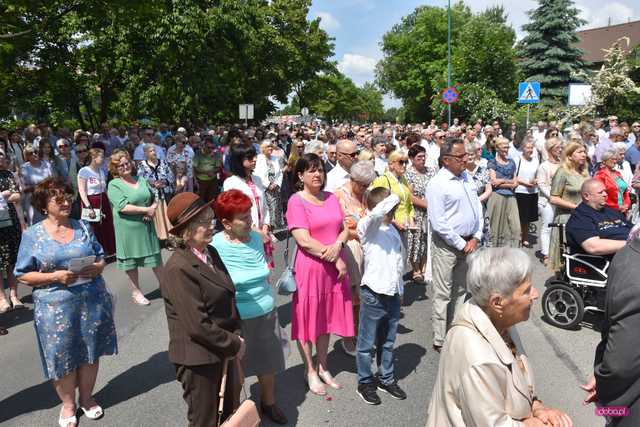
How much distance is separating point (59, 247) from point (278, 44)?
3679 cm

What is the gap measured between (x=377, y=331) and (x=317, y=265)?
28.1 inches

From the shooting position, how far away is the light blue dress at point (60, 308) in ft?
12.5

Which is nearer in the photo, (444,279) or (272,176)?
(444,279)

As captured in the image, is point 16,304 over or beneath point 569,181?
beneath

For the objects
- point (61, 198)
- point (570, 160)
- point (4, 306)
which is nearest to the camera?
point (61, 198)

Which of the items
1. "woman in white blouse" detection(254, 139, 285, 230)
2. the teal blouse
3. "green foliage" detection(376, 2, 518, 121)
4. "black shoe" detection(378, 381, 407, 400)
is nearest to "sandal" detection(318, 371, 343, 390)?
"black shoe" detection(378, 381, 407, 400)

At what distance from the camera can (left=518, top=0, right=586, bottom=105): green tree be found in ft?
111

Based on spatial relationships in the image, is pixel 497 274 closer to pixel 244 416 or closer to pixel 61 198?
pixel 244 416

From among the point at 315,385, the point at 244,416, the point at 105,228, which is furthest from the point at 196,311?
the point at 105,228

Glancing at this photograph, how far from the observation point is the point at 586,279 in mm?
5480

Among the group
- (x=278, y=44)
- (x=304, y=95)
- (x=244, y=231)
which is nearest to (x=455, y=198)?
(x=244, y=231)

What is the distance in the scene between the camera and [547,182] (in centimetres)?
785

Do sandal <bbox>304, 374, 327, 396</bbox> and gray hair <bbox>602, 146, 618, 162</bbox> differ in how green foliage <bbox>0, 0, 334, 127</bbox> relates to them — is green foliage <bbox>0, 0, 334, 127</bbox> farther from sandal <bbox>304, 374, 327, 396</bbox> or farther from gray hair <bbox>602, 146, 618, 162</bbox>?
sandal <bbox>304, 374, 327, 396</bbox>

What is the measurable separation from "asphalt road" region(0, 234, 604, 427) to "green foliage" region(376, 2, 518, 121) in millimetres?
23050
